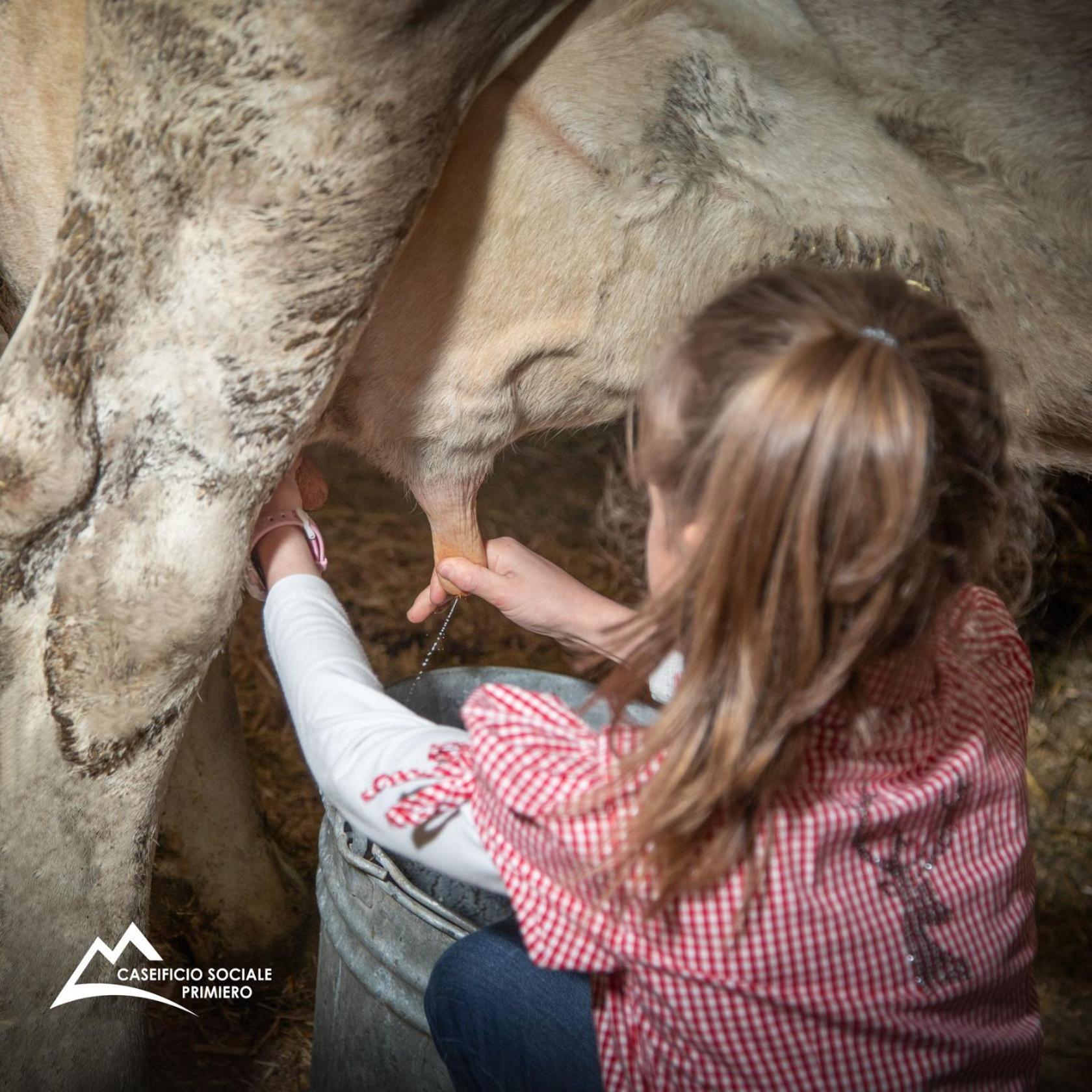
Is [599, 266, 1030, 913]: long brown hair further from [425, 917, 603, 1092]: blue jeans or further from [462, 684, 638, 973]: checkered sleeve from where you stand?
[425, 917, 603, 1092]: blue jeans

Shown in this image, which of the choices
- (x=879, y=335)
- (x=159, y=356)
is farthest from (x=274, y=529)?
(x=879, y=335)

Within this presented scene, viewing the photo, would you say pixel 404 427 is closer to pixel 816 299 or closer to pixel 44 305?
pixel 44 305

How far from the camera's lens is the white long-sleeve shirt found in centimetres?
77

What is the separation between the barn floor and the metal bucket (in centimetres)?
32

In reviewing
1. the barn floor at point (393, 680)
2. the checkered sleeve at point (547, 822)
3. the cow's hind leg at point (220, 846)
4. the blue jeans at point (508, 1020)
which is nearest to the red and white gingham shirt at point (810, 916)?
the checkered sleeve at point (547, 822)

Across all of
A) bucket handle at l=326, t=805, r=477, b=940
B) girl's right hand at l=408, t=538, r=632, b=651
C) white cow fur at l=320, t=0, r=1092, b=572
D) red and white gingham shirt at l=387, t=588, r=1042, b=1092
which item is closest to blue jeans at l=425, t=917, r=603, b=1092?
bucket handle at l=326, t=805, r=477, b=940

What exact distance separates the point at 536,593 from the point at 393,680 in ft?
2.73

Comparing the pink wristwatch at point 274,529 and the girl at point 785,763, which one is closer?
the girl at point 785,763

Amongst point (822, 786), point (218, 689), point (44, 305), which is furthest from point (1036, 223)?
point (218, 689)

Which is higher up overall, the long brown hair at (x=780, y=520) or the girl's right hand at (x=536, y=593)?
the long brown hair at (x=780, y=520)

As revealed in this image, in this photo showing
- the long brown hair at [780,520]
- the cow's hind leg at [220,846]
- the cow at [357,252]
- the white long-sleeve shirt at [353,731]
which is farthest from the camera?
the cow's hind leg at [220,846]

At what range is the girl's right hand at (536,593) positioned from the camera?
1161 mm

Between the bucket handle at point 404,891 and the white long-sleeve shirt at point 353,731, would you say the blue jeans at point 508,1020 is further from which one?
the white long-sleeve shirt at point 353,731

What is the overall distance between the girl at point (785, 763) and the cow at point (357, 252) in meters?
0.33
